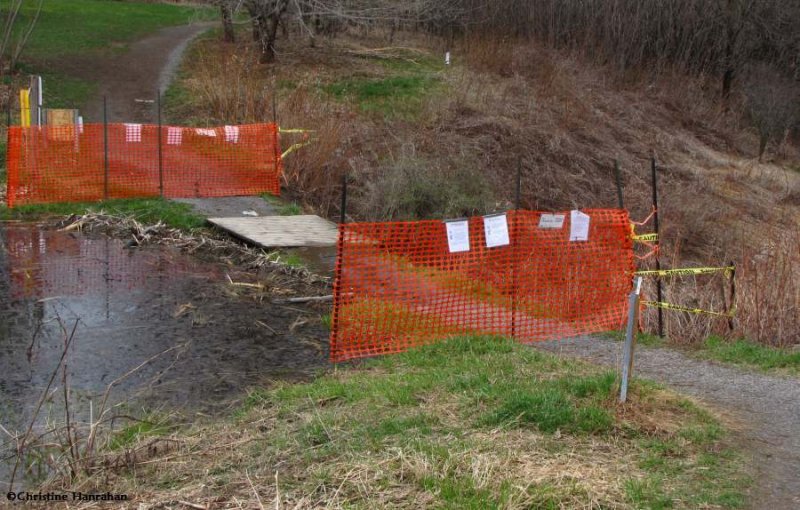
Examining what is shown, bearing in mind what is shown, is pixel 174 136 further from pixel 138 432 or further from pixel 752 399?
pixel 752 399

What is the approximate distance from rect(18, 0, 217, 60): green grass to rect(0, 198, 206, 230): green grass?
50.9 ft

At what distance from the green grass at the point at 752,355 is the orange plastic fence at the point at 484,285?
980mm

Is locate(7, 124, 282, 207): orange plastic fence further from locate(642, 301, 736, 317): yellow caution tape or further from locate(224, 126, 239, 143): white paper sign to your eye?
locate(642, 301, 736, 317): yellow caution tape

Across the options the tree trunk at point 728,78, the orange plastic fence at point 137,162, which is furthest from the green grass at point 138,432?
the tree trunk at point 728,78

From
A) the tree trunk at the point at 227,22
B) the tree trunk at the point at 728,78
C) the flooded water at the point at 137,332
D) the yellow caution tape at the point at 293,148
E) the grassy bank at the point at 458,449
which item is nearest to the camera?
the grassy bank at the point at 458,449

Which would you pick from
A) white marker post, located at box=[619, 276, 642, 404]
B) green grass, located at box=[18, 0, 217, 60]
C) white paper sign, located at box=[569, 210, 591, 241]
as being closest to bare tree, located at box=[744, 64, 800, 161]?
green grass, located at box=[18, 0, 217, 60]

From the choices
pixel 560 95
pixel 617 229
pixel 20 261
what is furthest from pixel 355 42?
pixel 617 229

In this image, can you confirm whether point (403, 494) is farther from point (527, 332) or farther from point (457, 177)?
point (457, 177)

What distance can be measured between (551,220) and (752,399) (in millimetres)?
2886

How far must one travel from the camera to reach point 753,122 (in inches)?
1257

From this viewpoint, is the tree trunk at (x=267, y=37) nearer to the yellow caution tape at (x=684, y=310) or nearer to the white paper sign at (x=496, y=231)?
the white paper sign at (x=496, y=231)

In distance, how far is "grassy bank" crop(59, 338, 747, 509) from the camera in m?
4.57

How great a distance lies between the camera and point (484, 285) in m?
8.77

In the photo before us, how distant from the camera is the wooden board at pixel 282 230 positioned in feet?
40.2
